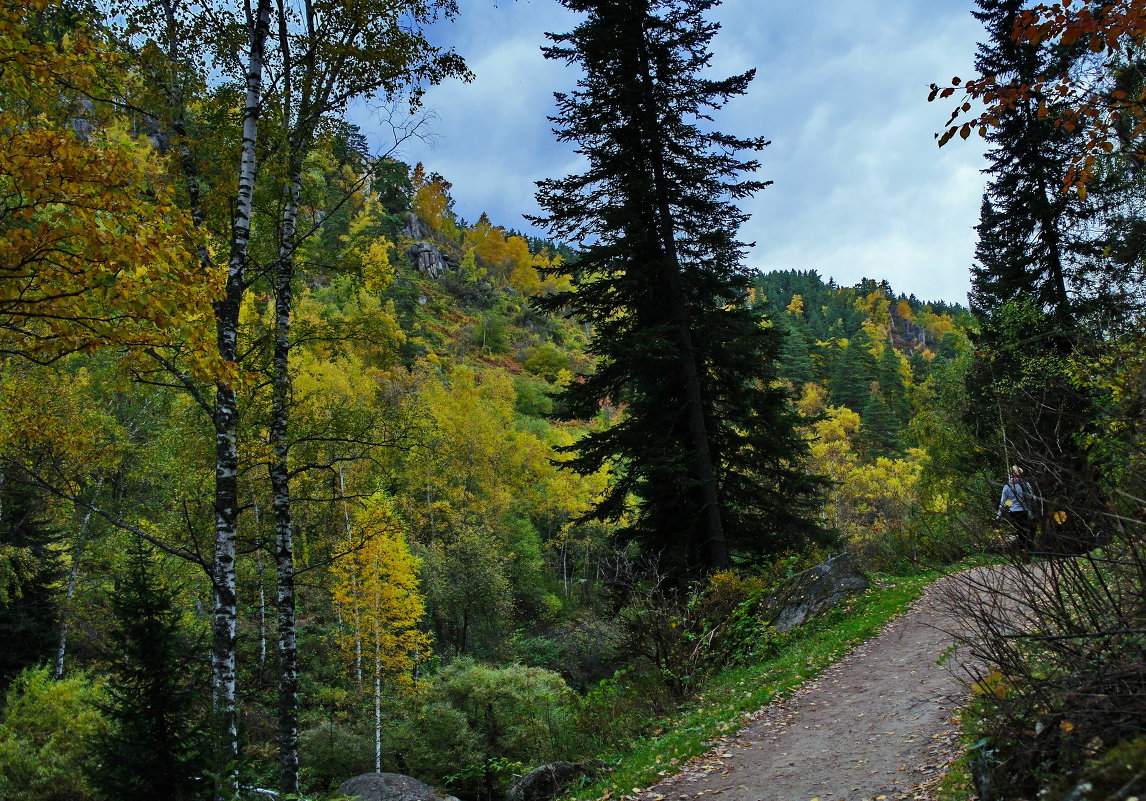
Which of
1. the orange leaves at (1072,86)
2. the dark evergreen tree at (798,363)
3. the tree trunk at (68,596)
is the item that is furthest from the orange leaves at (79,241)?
the dark evergreen tree at (798,363)

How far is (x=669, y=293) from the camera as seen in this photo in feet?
42.9

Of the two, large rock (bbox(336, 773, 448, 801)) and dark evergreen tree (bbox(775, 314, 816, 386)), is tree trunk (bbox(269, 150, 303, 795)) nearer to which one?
large rock (bbox(336, 773, 448, 801))

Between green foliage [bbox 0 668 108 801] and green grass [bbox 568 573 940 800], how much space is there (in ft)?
34.8

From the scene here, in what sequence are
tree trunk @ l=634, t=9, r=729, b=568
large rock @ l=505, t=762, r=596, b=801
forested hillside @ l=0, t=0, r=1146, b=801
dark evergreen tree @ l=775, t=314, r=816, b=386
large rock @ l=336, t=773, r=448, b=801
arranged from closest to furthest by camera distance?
1. forested hillside @ l=0, t=0, r=1146, b=801
2. large rock @ l=505, t=762, r=596, b=801
3. large rock @ l=336, t=773, r=448, b=801
4. tree trunk @ l=634, t=9, r=729, b=568
5. dark evergreen tree @ l=775, t=314, r=816, b=386

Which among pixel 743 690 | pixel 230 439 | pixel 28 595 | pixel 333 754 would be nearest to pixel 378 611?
pixel 333 754

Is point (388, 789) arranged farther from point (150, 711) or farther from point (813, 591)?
point (813, 591)

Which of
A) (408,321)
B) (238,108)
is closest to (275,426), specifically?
(238,108)

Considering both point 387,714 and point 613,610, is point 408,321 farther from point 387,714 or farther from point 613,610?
point 613,610

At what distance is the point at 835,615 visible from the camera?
10.0 metres

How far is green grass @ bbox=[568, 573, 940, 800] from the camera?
602 cm

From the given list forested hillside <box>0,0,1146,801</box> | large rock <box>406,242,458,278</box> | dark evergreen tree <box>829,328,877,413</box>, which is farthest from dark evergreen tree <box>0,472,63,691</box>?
large rock <box>406,242,458,278</box>

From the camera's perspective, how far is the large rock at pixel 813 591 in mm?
10094

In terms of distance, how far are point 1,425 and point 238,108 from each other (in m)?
7.69

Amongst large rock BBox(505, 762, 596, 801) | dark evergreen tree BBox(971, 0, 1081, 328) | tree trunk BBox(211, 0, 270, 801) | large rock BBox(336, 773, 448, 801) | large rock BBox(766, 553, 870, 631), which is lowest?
large rock BBox(336, 773, 448, 801)
